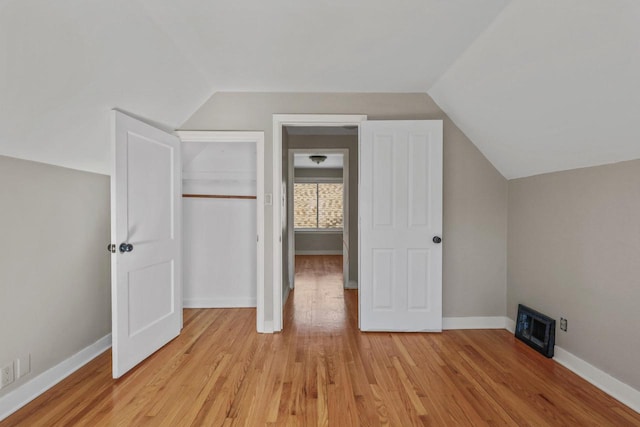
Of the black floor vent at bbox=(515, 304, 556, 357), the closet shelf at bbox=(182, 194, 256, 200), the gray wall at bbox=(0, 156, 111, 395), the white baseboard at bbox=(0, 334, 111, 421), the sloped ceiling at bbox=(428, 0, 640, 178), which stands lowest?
the white baseboard at bbox=(0, 334, 111, 421)

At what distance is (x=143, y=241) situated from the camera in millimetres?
2580

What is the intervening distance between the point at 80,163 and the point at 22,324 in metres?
1.14

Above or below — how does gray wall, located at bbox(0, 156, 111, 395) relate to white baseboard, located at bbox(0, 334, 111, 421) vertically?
above

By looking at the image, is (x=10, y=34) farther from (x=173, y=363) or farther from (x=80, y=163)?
(x=173, y=363)

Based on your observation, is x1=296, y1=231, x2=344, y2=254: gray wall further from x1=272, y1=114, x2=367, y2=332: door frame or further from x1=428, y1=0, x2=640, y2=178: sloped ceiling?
x1=428, y1=0, x2=640, y2=178: sloped ceiling

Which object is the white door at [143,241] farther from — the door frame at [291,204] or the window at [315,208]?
the window at [315,208]

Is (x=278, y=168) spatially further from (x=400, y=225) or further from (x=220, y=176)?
(x=400, y=225)

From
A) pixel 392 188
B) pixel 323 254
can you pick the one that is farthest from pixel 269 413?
pixel 323 254

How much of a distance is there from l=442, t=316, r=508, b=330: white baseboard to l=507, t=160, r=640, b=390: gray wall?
340mm

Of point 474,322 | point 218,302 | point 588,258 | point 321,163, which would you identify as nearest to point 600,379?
point 588,258

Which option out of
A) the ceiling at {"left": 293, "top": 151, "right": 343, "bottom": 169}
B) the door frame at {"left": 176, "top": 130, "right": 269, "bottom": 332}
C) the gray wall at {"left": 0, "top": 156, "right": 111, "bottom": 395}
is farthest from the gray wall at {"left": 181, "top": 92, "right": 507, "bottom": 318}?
Result: the ceiling at {"left": 293, "top": 151, "right": 343, "bottom": 169}

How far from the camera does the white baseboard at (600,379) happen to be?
1.96 meters

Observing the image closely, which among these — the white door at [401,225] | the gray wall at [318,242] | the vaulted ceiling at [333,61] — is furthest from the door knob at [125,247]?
the gray wall at [318,242]

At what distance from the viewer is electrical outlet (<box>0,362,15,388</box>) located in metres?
1.86
